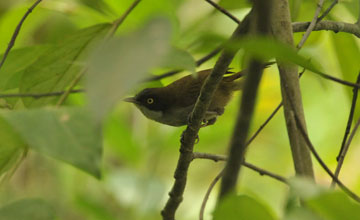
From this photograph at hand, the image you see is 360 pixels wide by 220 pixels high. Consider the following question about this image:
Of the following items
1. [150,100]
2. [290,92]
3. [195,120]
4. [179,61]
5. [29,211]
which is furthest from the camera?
[150,100]

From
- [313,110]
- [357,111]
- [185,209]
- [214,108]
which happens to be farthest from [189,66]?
[313,110]

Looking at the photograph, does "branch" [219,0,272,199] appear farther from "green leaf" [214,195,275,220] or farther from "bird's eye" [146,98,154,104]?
"bird's eye" [146,98,154,104]

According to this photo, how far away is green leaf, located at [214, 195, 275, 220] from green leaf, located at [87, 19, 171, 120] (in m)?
0.37

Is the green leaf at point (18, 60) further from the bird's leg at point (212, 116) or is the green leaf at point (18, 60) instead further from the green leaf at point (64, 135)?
the bird's leg at point (212, 116)

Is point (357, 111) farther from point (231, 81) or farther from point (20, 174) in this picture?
point (20, 174)

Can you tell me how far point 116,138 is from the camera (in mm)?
3824

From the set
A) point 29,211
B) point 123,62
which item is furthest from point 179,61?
point 29,211

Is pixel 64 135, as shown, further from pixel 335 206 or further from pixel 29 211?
pixel 335 206

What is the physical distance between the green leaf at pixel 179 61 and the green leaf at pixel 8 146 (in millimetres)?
423

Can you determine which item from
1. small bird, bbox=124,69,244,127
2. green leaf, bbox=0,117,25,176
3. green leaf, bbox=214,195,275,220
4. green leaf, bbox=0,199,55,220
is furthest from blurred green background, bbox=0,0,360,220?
green leaf, bbox=214,195,275,220

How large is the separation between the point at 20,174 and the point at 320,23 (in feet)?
15.0

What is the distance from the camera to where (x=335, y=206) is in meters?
1.11

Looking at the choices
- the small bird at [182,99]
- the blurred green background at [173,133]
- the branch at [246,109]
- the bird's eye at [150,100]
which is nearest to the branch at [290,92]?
the blurred green background at [173,133]

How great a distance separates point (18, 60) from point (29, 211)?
0.88m
